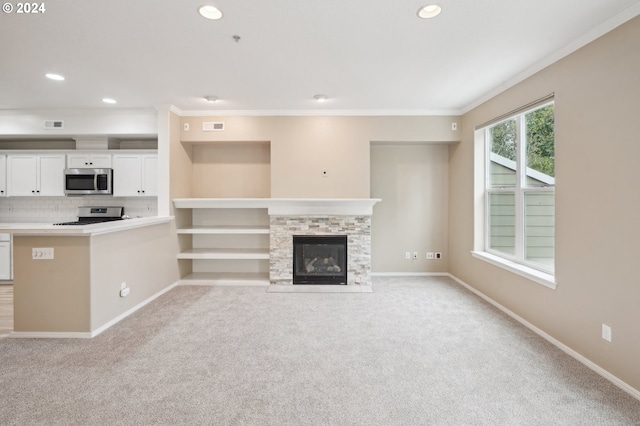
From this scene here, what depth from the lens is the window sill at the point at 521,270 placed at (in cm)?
277

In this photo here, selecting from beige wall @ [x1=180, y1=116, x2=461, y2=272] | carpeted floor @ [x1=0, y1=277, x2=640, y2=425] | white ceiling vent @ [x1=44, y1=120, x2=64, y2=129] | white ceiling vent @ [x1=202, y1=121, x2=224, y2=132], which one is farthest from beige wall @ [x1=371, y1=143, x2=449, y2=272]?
white ceiling vent @ [x1=44, y1=120, x2=64, y2=129]

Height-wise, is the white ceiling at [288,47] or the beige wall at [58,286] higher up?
→ the white ceiling at [288,47]

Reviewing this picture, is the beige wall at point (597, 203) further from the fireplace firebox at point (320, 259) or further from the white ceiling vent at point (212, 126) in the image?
the white ceiling vent at point (212, 126)

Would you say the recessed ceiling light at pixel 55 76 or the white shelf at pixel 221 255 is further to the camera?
the white shelf at pixel 221 255

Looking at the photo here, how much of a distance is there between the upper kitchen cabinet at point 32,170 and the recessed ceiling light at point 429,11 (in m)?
5.56

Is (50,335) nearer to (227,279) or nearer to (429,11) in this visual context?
(227,279)

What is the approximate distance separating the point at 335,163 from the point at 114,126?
335cm

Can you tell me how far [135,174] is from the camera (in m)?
4.78

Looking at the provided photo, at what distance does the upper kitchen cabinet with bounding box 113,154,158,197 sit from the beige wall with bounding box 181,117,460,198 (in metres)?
0.76

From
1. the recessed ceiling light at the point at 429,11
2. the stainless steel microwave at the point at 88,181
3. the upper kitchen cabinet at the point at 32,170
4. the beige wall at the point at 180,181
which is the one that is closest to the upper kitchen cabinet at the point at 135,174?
the stainless steel microwave at the point at 88,181

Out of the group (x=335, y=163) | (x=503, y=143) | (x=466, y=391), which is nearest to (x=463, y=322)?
(x=466, y=391)

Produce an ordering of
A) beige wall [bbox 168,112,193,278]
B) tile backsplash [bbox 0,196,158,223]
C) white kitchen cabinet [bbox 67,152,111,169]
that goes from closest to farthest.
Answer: beige wall [bbox 168,112,193,278] < white kitchen cabinet [bbox 67,152,111,169] < tile backsplash [bbox 0,196,158,223]

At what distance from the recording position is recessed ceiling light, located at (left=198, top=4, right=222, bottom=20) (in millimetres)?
2054

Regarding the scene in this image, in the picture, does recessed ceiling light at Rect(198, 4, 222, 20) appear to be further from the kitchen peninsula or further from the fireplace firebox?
the fireplace firebox
